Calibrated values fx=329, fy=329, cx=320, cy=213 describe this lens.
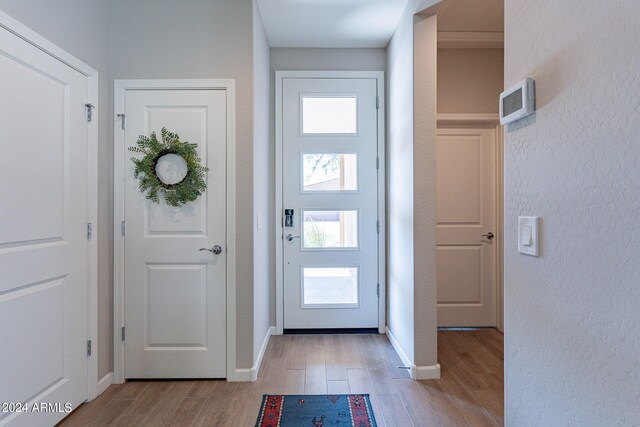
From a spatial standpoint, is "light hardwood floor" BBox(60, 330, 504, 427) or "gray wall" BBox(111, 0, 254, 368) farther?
"gray wall" BBox(111, 0, 254, 368)

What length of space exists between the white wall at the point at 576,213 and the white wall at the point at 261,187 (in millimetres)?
1667

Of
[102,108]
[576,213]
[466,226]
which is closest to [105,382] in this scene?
[102,108]

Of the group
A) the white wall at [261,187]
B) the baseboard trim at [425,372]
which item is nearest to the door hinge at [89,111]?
the white wall at [261,187]

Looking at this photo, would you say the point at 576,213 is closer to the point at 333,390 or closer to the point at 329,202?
the point at 333,390

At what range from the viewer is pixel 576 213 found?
90cm

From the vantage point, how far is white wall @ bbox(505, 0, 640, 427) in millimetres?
755

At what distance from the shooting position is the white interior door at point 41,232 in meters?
1.54

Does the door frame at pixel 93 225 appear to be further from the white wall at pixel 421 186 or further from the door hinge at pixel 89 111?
the white wall at pixel 421 186

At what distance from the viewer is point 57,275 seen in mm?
1814

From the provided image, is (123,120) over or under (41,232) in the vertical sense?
over

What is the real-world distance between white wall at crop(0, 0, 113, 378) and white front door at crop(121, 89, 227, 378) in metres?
0.16

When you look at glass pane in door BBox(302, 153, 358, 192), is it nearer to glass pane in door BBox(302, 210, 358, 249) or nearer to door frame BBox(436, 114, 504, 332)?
glass pane in door BBox(302, 210, 358, 249)

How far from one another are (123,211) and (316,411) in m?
1.81

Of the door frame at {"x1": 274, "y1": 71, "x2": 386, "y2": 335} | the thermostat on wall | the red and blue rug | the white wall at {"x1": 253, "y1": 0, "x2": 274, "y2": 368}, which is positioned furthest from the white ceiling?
the red and blue rug
